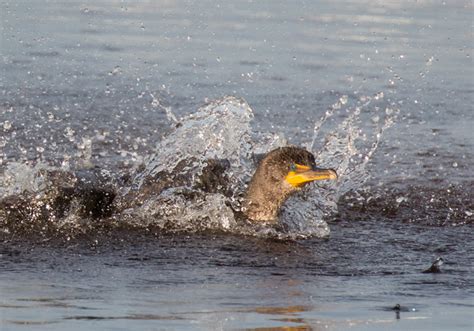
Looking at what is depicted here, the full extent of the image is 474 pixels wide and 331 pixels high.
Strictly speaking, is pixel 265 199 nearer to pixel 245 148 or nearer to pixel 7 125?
pixel 245 148

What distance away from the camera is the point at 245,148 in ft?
33.1

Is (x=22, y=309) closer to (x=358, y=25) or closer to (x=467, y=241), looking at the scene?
(x=467, y=241)

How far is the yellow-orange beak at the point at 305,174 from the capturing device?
8.63 metres

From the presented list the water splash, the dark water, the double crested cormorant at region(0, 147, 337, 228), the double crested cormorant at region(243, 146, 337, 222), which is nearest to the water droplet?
the dark water

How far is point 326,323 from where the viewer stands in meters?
6.12

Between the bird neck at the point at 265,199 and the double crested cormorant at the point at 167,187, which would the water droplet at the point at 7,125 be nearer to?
the double crested cormorant at the point at 167,187

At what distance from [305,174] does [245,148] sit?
54.2 inches

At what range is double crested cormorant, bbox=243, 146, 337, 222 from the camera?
886 centimetres

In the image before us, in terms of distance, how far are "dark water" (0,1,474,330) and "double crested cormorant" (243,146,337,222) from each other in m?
0.30

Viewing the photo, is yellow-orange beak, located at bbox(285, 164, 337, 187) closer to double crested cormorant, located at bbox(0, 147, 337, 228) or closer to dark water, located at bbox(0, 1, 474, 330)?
double crested cormorant, located at bbox(0, 147, 337, 228)

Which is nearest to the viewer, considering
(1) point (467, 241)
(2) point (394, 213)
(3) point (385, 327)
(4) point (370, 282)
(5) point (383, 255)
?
(3) point (385, 327)

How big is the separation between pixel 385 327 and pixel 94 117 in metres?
6.71

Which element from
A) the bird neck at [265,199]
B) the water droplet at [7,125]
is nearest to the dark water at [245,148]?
the water droplet at [7,125]

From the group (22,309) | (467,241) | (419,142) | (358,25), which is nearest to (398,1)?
(358,25)
